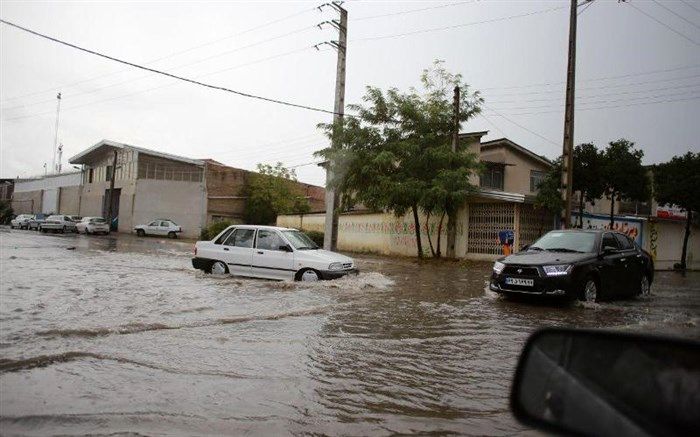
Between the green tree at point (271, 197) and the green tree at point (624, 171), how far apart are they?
28557 millimetres

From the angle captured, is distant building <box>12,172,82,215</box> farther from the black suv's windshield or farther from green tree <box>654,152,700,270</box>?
the black suv's windshield

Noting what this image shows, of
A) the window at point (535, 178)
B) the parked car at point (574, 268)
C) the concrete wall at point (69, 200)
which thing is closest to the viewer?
the parked car at point (574, 268)

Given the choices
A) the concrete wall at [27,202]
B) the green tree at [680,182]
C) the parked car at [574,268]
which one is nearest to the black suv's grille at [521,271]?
the parked car at [574,268]

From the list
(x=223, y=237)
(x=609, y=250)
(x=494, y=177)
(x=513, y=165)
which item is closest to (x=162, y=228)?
(x=494, y=177)

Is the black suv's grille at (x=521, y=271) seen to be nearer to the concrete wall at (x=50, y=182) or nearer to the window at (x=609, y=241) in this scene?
the window at (x=609, y=241)

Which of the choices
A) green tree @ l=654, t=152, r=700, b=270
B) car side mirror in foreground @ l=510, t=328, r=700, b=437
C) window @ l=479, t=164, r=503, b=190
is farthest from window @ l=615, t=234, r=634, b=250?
window @ l=479, t=164, r=503, b=190

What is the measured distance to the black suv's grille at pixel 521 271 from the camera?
9641 millimetres

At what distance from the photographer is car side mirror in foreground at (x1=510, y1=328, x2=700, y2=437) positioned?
1186 millimetres

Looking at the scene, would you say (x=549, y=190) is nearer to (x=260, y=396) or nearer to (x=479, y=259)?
(x=479, y=259)

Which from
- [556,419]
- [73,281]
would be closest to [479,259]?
[73,281]

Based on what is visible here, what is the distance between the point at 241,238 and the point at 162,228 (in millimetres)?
33707

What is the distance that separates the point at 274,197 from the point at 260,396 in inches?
1679

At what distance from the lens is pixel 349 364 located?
218 inches

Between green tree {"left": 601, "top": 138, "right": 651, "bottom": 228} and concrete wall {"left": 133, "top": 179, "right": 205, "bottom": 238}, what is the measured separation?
3571 centimetres
